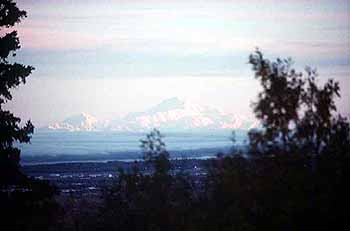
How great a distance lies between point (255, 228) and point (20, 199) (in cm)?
949

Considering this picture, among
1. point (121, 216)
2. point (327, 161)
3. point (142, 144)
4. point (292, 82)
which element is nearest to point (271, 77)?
point (292, 82)

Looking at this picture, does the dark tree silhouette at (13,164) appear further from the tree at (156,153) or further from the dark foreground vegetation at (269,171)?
the tree at (156,153)

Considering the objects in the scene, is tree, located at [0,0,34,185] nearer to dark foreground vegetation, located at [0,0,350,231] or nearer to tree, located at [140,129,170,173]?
dark foreground vegetation, located at [0,0,350,231]

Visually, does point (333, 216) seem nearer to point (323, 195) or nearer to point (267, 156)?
point (323, 195)

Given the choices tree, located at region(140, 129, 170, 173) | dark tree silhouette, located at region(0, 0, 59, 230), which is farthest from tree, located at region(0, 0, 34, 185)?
tree, located at region(140, 129, 170, 173)

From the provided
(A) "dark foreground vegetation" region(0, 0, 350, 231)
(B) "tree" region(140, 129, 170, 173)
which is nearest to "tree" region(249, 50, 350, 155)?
(A) "dark foreground vegetation" region(0, 0, 350, 231)

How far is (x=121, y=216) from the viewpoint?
124ft

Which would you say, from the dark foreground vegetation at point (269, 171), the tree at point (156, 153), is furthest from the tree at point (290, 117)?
the tree at point (156, 153)

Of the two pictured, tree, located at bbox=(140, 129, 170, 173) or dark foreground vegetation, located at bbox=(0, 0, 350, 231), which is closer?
dark foreground vegetation, located at bbox=(0, 0, 350, 231)

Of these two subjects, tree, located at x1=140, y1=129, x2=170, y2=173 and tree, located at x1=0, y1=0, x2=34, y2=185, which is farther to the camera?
tree, located at x1=140, y1=129, x2=170, y2=173

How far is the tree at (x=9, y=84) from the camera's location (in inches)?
890

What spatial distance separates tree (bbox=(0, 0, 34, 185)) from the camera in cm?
2259

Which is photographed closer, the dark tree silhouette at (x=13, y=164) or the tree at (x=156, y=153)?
the dark tree silhouette at (x=13, y=164)

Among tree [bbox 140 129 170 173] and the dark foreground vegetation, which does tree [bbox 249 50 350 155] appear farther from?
tree [bbox 140 129 170 173]
